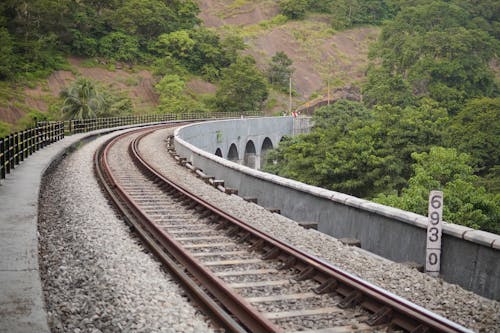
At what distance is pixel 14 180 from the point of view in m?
A: 13.7

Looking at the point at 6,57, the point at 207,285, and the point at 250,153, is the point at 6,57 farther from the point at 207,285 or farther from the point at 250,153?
the point at 207,285

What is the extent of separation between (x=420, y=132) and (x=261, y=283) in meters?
30.3

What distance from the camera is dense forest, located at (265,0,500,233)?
2395cm

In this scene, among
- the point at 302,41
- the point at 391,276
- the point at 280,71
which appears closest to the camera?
the point at 391,276

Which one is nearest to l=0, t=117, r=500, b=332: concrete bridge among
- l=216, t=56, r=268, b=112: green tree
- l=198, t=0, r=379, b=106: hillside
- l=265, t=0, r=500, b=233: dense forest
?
l=265, t=0, r=500, b=233: dense forest

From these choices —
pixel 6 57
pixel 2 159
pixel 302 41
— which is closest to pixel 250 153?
pixel 6 57

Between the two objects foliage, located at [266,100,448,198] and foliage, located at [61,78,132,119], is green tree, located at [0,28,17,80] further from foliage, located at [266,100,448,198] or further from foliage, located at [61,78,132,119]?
foliage, located at [266,100,448,198]

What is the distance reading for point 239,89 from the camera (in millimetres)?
78250

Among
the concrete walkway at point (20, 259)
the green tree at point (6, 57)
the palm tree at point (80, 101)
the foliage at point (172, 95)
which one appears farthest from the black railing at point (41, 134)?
the green tree at point (6, 57)

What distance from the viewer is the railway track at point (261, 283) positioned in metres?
5.85

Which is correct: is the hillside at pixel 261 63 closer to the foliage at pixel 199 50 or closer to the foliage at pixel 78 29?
the foliage at pixel 78 29

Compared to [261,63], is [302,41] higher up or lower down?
higher up

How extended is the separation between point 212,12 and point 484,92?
77.3 m

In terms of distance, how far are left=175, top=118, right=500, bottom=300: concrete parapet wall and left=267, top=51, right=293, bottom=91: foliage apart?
85.2m
